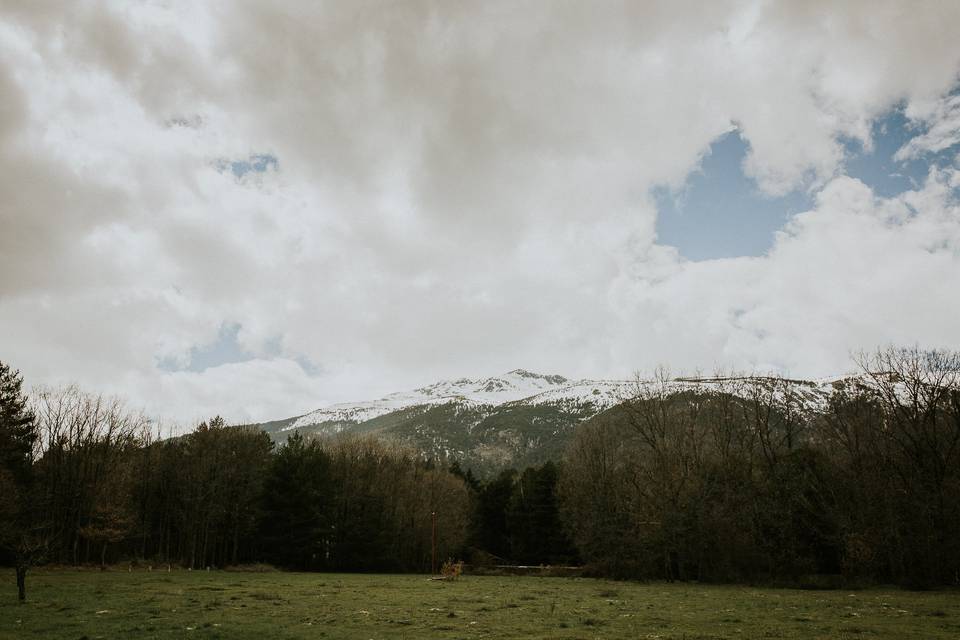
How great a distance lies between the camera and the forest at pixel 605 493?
4441 centimetres

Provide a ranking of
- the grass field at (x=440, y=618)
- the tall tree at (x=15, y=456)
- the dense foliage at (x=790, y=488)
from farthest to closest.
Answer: the tall tree at (x=15, y=456), the dense foliage at (x=790, y=488), the grass field at (x=440, y=618)

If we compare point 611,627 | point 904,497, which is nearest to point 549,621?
point 611,627

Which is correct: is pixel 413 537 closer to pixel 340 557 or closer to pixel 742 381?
pixel 340 557

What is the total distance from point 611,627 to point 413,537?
66.4 meters

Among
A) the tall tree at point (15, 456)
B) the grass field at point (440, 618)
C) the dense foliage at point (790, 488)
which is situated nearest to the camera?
the grass field at point (440, 618)

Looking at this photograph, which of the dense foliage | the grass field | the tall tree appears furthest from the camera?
the tall tree

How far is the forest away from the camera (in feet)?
146

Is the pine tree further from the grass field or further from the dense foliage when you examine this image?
the dense foliage

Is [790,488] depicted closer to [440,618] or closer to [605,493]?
[605,493]

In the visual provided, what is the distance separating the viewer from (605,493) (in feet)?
198

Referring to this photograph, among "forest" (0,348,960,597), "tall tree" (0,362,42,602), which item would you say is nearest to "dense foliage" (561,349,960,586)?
"forest" (0,348,960,597)

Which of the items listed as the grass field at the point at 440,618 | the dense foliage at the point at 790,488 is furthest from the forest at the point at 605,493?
the grass field at the point at 440,618

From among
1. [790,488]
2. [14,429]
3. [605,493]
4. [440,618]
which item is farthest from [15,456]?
[790,488]

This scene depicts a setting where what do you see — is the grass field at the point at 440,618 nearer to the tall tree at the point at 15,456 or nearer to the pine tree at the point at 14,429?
the tall tree at the point at 15,456
